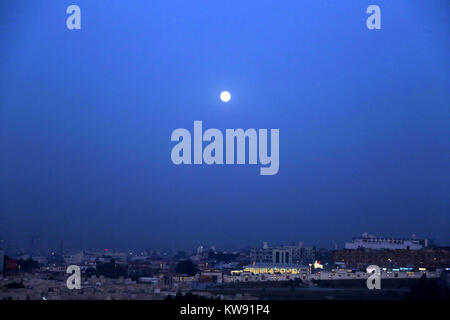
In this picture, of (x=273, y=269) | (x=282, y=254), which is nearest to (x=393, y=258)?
(x=282, y=254)

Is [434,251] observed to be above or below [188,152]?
below

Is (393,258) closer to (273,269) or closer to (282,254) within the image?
(282,254)

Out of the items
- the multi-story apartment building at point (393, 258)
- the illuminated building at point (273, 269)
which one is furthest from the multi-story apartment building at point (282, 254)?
the multi-story apartment building at point (393, 258)

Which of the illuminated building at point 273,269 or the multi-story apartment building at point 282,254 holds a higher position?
the multi-story apartment building at point 282,254

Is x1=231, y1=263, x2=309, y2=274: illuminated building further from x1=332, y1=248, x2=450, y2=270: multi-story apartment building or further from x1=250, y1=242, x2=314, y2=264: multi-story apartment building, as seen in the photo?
x1=332, y1=248, x2=450, y2=270: multi-story apartment building

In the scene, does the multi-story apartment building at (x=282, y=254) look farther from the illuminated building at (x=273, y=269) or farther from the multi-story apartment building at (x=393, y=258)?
the multi-story apartment building at (x=393, y=258)

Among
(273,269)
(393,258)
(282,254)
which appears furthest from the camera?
(393,258)

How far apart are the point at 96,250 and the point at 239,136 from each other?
15.6 feet

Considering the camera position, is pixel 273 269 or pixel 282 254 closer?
pixel 273 269

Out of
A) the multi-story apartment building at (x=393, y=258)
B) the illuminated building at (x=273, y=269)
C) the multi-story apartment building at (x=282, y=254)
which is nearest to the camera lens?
the illuminated building at (x=273, y=269)
